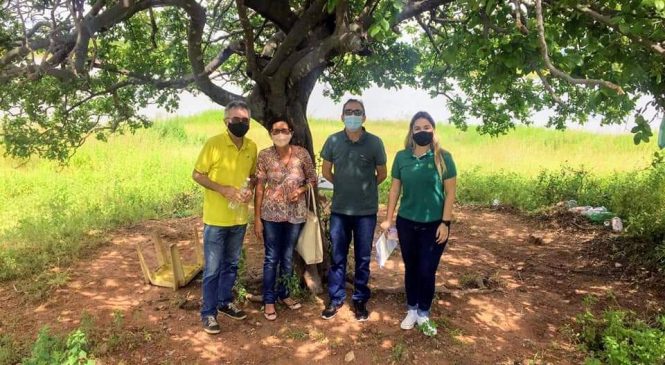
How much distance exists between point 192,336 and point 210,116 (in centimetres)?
1822

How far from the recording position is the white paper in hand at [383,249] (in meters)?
4.09

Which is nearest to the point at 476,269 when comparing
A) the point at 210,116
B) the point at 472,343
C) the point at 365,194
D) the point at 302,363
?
the point at 472,343

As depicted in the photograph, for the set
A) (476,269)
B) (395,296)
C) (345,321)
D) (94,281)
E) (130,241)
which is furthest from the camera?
(130,241)

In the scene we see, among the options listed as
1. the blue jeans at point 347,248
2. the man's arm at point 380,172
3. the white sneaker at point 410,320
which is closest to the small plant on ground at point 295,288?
the blue jeans at point 347,248

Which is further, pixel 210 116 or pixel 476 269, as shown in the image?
pixel 210 116

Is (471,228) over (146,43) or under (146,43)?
under

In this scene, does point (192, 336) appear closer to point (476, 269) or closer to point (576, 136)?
point (476, 269)

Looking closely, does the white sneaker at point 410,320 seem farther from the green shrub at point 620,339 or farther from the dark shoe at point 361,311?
the green shrub at point 620,339

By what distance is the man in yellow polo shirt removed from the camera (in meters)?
3.89

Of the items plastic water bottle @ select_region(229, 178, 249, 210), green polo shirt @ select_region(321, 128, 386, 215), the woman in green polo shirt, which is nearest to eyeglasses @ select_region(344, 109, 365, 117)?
green polo shirt @ select_region(321, 128, 386, 215)

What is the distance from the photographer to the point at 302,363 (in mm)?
3762

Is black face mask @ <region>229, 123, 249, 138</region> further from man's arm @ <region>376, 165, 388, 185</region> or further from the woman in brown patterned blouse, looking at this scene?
man's arm @ <region>376, 165, 388, 185</region>

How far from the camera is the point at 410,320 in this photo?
4207 mm

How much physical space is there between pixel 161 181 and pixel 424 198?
8284mm
